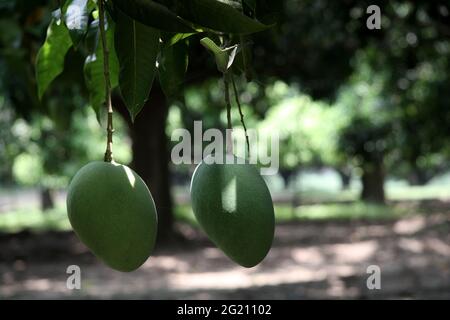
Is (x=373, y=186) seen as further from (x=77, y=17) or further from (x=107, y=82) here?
(x=107, y=82)

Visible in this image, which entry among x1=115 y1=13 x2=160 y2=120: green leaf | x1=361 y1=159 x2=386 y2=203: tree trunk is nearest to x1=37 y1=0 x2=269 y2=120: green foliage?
x1=115 y1=13 x2=160 y2=120: green leaf

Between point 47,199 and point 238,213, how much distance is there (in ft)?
53.1

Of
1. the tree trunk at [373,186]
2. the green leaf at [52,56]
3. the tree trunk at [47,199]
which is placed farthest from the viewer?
the tree trunk at [47,199]

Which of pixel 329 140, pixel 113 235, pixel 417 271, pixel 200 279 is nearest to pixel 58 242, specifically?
pixel 200 279

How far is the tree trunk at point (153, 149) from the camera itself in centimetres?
764

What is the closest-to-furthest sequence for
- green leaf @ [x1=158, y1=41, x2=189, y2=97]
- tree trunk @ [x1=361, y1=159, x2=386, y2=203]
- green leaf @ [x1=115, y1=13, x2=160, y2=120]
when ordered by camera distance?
green leaf @ [x1=115, y1=13, x2=160, y2=120]
green leaf @ [x1=158, y1=41, x2=189, y2=97]
tree trunk @ [x1=361, y1=159, x2=386, y2=203]

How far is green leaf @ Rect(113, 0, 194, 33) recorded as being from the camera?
0.68 m

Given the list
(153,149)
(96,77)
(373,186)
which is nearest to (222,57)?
(96,77)

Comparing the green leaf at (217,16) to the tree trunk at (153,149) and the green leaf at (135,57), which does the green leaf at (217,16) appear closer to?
the green leaf at (135,57)

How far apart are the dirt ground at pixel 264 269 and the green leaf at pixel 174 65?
345cm

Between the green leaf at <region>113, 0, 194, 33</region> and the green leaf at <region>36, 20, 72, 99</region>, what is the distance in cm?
35

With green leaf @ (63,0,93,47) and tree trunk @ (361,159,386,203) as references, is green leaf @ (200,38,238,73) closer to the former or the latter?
green leaf @ (63,0,93,47)

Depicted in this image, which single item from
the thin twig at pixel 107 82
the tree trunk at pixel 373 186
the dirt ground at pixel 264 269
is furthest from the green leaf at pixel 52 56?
the tree trunk at pixel 373 186

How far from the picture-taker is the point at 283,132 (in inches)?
513
